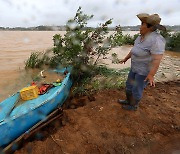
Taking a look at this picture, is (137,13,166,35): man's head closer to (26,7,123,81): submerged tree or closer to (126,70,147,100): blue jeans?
(126,70,147,100): blue jeans

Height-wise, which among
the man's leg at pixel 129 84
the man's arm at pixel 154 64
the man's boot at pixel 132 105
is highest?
the man's arm at pixel 154 64

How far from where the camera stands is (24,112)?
3463 mm

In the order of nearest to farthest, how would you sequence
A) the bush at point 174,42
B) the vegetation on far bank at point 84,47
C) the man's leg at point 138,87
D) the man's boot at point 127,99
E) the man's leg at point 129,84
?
the man's leg at point 138,87
the man's leg at point 129,84
the man's boot at point 127,99
the vegetation on far bank at point 84,47
the bush at point 174,42

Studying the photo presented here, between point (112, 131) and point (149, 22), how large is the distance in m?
1.95

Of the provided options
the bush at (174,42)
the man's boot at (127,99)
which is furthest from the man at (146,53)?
the bush at (174,42)

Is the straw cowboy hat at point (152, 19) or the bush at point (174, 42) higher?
the straw cowboy hat at point (152, 19)

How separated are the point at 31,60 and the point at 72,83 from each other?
3.74m

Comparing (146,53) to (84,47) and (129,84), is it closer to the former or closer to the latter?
(129,84)

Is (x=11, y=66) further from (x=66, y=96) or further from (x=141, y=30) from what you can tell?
(x=141, y=30)

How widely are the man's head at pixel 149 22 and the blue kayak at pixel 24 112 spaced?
2.14m

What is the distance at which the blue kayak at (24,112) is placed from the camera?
10.6 feet

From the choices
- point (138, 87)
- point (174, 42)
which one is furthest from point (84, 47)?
point (174, 42)

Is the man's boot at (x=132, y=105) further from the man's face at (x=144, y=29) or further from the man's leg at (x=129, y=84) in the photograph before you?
the man's face at (x=144, y=29)

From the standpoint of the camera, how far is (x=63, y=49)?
6566 mm
